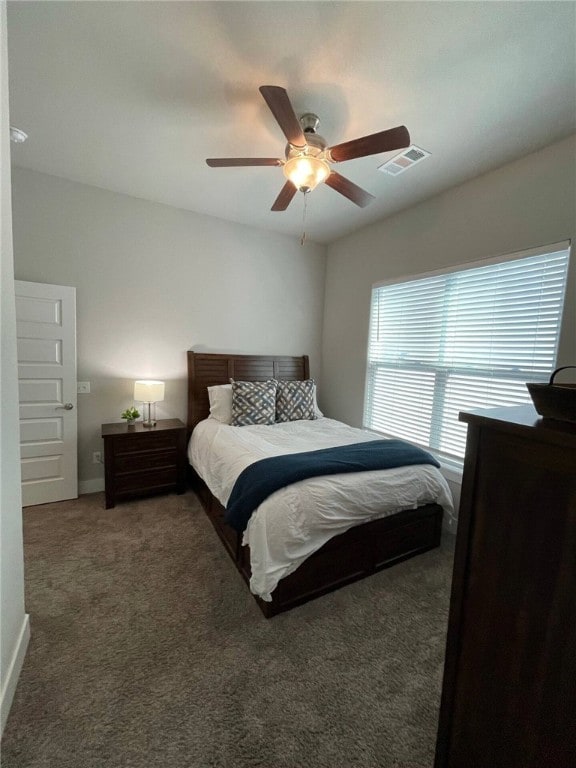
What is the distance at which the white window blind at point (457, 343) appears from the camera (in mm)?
2193

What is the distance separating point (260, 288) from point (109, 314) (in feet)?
5.63

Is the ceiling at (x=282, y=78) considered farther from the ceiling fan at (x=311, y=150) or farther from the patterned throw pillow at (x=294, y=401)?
the patterned throw pillow at (x=294, y=401)

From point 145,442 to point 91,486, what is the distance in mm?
816

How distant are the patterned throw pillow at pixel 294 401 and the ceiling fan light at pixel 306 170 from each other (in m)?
2.03

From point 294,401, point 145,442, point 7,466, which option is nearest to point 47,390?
point 145,442

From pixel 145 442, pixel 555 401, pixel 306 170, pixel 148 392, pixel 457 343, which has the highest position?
pixel 306 170

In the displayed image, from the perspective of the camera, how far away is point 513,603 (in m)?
0.75

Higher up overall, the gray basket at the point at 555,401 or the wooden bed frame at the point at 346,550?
the gray basket at the point at 555,401

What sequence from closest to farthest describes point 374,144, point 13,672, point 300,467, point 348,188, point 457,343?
point 13,672, point 374,144, point 300,467, point 348,188, point 457,343

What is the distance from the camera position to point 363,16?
53.7 inches

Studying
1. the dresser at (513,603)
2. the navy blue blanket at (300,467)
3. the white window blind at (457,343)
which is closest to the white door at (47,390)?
the navy blue blanket at (300,467)

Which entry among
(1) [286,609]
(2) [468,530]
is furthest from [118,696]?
(2) [468,530]

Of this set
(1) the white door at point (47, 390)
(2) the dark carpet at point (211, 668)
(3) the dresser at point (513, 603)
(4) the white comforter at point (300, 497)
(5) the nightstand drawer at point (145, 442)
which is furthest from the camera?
(5) the nightstand drawer at point (145, 442)

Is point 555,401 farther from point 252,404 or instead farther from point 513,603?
point 252,404
